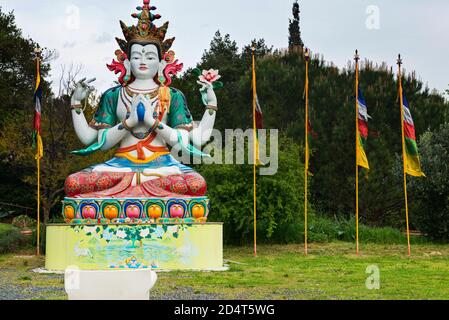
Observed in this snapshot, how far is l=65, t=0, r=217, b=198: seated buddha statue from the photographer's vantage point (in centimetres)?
1814

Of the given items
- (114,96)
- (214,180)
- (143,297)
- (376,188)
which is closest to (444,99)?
(376,188)

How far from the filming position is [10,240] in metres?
22.9

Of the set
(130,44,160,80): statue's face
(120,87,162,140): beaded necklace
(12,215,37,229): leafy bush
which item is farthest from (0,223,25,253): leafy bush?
(130,44,160,80): statue's face

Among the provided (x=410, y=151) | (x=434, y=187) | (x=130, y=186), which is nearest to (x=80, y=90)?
(x=130, y=186)

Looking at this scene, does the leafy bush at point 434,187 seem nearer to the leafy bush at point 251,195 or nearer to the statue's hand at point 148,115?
the leafy bush at point 251,195

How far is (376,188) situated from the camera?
3072 centimetres

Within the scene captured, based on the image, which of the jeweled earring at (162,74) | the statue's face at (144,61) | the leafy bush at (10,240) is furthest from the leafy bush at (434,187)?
the leafy bush at (10,240)

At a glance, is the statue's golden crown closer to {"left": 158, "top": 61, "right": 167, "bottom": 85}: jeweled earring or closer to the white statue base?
{"left": 158, "top": 61, "right": 167, "bottom": 85}: jeweled earring

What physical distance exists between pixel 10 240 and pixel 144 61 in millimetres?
7210

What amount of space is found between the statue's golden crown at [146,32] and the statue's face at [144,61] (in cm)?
14

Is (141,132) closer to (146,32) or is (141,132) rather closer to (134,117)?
(134,117)

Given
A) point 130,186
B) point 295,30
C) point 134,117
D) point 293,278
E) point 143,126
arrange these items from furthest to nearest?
point 295,30, point 143,126, point 134,117, point 130,186, point 293,278

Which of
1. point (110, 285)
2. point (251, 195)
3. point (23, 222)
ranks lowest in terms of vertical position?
point (23, 222)

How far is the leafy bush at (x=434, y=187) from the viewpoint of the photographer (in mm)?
24906
